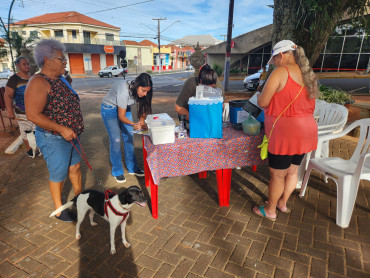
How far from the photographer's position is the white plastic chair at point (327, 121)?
3.37 meters

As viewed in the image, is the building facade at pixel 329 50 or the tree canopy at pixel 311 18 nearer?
the tree canopy at pixel 311 18

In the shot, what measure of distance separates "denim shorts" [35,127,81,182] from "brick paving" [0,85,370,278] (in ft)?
2.38

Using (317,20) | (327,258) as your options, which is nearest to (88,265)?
(327,258)

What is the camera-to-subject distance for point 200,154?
260 cm

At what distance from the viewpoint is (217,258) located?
7.34 ft

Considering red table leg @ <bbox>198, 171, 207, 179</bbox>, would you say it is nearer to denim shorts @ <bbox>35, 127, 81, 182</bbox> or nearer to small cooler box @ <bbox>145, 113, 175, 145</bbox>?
small cooler box @ <bbox>145, 113, 175, 145</bbox>

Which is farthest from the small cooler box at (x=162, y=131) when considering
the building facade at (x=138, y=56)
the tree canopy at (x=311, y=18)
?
the building facade at (x=138, y=56)

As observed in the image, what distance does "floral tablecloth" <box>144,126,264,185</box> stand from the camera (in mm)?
2500

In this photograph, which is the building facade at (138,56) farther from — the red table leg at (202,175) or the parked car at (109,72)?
the red table leg at (202,175)

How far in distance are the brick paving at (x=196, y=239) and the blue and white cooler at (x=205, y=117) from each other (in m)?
1.08

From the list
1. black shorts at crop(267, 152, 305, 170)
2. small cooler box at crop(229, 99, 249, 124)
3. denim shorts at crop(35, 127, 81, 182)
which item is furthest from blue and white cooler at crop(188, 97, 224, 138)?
denim shorts at crop(35, 127, 81, 182)

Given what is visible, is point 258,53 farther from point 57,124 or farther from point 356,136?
point 57,124

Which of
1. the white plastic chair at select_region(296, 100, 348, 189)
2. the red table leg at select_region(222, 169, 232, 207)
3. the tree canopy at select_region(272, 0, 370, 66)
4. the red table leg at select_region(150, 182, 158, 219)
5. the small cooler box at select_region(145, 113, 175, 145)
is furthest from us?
the tree canopy at select_region(272, 0, 370, 66)

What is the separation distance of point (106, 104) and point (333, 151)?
4548 mm
